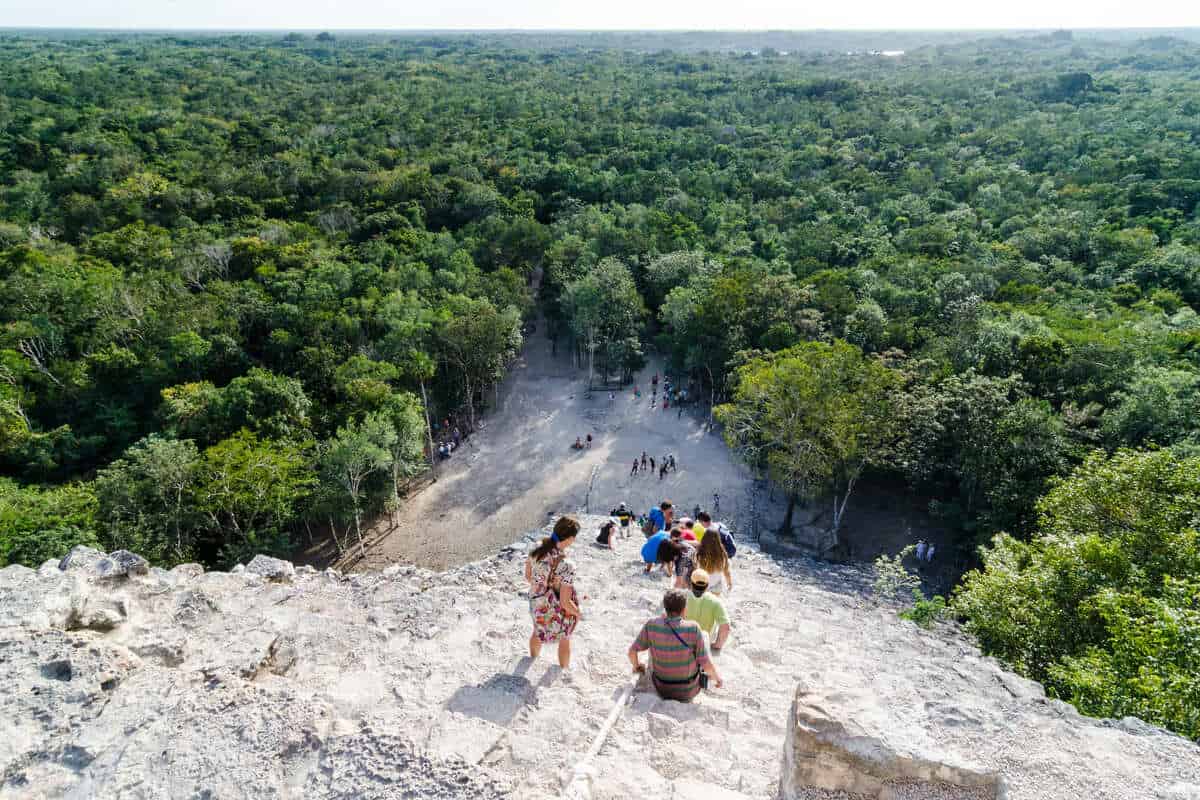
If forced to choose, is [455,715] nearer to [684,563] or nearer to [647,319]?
[684,563]

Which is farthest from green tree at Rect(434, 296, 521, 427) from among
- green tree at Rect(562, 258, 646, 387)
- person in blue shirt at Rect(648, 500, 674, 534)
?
person in blue shirt at Rect(648, 500, 674, 534)

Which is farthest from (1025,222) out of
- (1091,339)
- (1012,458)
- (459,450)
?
(459,450)

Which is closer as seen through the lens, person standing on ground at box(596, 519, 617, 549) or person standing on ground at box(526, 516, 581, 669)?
person standing on ground at box(526, 516, 581, 669)

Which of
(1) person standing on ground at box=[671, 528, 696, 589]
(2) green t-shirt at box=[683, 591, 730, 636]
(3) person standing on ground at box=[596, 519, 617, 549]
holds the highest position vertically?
(2) green t-shirt at box=[683, 591, 730, 636]

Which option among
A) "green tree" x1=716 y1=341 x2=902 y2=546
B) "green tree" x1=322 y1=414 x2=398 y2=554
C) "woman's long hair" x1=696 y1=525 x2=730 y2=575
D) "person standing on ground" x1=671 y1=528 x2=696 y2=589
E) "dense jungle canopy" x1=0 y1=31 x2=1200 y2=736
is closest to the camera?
"woman's long hair" x1=696 y1=525 x2=730 y2=575

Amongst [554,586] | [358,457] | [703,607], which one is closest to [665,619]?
[703,607]

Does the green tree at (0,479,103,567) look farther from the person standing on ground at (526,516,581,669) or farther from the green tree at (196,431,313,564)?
the person standing on ground at (526,516,581,669)

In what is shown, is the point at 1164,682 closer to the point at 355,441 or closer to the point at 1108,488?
the point at 1108,488
